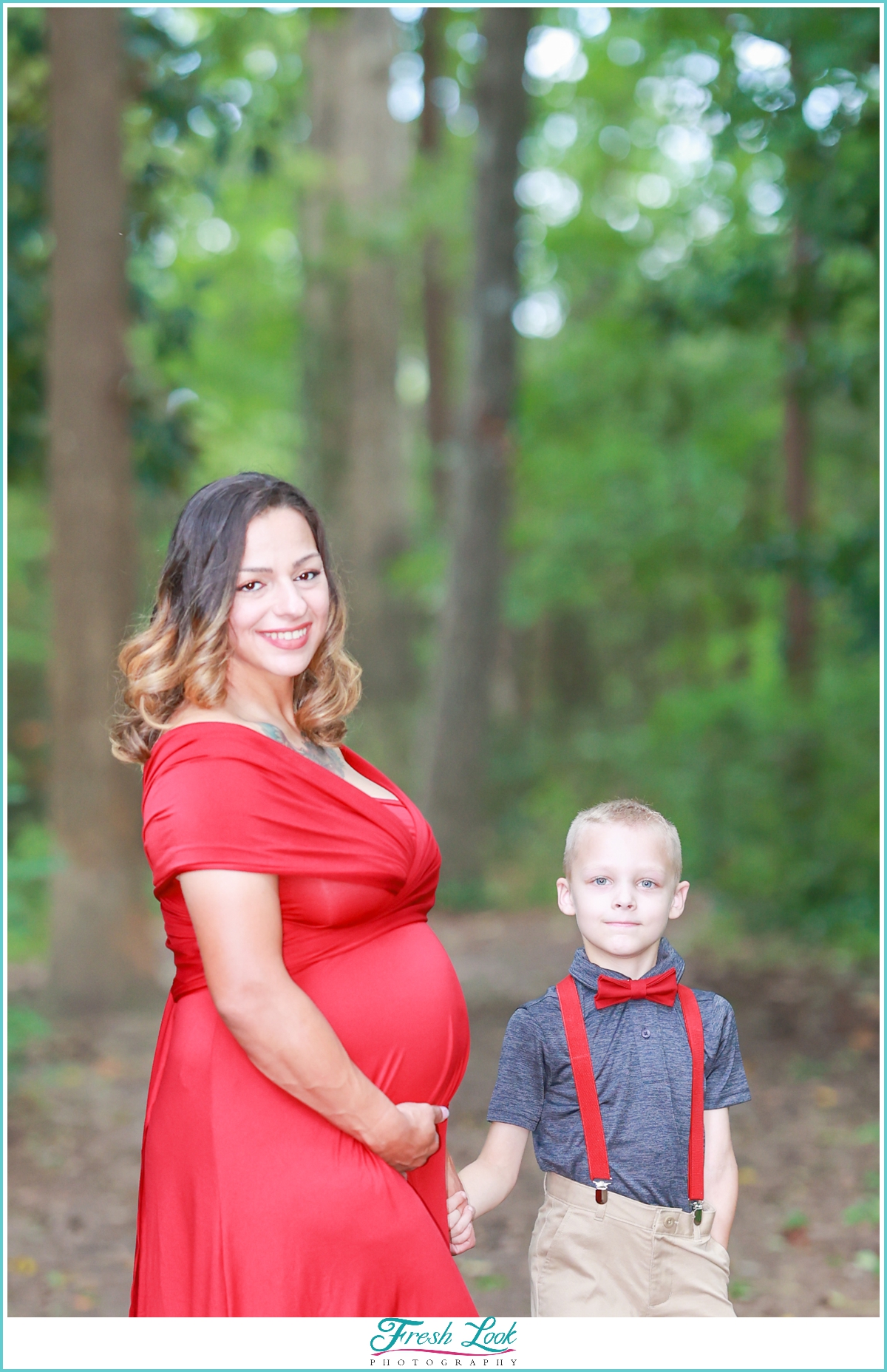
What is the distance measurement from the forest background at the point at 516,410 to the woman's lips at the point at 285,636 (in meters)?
3.96

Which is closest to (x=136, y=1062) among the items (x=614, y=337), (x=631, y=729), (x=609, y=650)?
(x=631, y=729)

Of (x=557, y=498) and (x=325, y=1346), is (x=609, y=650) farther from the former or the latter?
(x=325, y=1346)

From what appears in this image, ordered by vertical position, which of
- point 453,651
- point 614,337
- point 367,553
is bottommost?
point 453,651

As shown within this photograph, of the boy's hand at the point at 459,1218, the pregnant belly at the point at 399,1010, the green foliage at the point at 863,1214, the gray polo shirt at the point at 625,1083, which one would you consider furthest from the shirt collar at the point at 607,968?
the green foliage at the point at 863,1214

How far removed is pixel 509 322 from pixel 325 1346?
884 cm

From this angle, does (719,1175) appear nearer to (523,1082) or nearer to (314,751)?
(523,1082)

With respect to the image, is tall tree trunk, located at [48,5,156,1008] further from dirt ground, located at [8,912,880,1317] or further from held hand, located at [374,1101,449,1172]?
held hand, located at [374,1101,449,1172]

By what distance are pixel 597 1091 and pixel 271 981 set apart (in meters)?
0.59

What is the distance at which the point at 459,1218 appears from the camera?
2166 millimetres

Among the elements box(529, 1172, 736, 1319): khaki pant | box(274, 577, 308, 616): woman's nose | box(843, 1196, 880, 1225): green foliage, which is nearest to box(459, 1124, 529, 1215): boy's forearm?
box(529, 1172, 736, 1319): khaki pant

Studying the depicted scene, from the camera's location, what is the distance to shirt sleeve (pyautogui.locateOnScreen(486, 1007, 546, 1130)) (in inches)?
82.8

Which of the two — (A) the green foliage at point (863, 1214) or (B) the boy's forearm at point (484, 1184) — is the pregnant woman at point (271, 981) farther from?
(A) the green foliage at point (863, 1214)

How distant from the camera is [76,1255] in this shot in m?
5.02

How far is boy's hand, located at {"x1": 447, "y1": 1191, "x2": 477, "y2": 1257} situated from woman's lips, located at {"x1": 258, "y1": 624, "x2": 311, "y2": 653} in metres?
0.96
